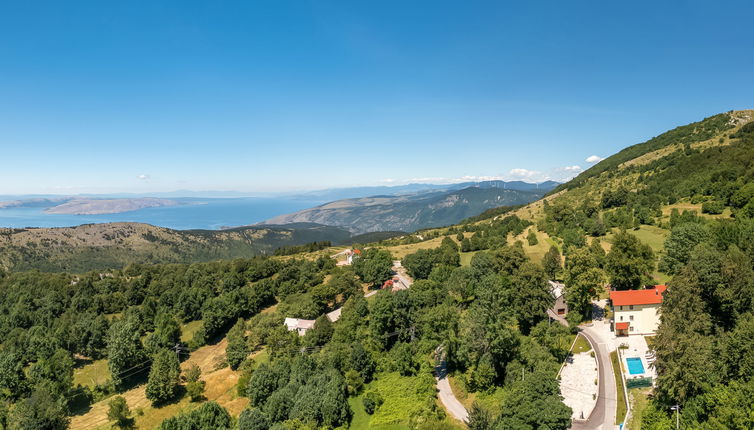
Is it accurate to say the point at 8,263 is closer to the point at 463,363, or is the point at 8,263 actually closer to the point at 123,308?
the point at 123,308

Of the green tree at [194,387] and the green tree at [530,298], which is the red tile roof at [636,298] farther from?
the green tree at [194,387]

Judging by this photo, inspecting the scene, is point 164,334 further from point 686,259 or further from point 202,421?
point 686,259

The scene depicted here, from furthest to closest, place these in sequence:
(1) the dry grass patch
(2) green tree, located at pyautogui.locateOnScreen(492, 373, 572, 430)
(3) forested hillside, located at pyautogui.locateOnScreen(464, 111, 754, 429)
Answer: (1) the dry grass patch → (2) green tree, located at pyautogui.locateOnScreen(492, 373, 572, 430) → (3) forested hillside, located at pyautogui.locateOnScreen(464, 111, 754, 429)

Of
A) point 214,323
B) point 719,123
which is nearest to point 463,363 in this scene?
point 214,323

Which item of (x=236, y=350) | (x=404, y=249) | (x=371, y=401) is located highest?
(x=404, y=249)

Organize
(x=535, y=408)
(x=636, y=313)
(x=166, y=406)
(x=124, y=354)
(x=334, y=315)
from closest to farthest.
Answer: (x=535, y=408), (x=636, y=313), (x=166, y=406), (x=124, y=354), (x=334, y=315)

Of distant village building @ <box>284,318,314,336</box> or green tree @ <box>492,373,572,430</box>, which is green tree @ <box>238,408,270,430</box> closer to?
distant village building @ <box>284,318,314,336</box>

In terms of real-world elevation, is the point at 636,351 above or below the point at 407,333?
above

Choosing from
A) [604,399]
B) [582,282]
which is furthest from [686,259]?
[604,399]

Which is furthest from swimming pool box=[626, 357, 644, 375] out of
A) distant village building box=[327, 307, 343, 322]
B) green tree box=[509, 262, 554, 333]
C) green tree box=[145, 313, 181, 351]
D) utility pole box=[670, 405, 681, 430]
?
green tree box=[145, 313, 181, 351]
